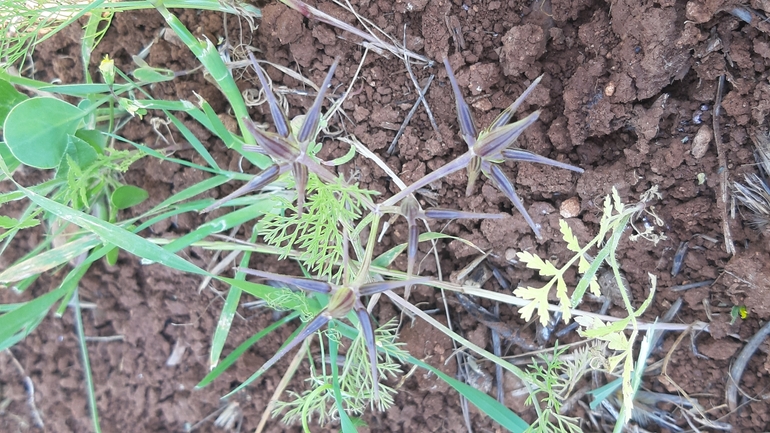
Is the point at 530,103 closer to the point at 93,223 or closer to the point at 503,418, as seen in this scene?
the point at 503,418

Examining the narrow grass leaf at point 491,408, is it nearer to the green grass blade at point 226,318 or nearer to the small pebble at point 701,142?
the green grass blade at point 226,318

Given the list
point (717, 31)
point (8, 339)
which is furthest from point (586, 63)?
point (8, 339)

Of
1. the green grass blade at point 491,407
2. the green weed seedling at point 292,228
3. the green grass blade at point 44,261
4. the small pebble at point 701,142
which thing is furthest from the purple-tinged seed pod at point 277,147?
the small pebble at point 701,142

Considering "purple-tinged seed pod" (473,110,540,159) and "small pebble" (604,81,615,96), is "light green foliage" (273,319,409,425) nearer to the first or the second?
"purple-tinged seed pod" (473,110,540,159)

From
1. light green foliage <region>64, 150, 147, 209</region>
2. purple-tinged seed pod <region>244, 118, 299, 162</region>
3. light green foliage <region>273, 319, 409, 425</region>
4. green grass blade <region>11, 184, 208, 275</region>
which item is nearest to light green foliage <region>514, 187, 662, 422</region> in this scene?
light green foliage <region>273, 319, 409, 425</region>

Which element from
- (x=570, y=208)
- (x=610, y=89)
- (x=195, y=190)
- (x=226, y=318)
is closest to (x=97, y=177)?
(x=195, y=190)

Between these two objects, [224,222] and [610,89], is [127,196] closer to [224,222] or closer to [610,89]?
[224,222]
